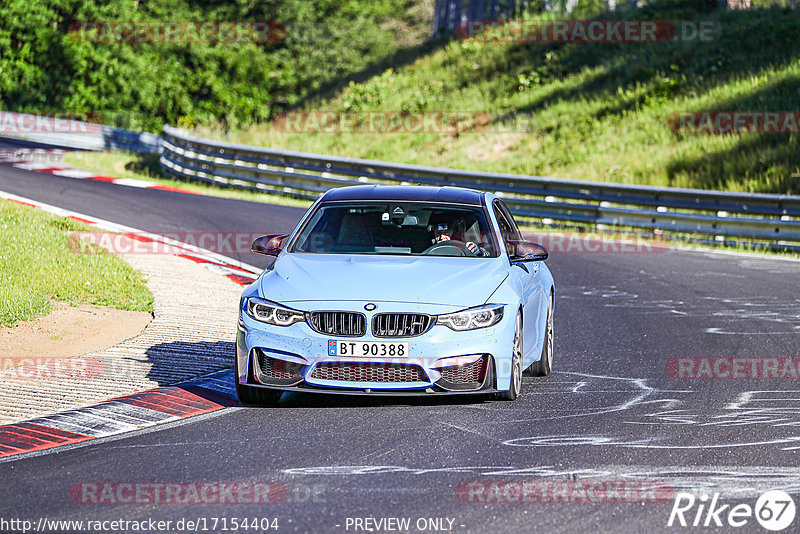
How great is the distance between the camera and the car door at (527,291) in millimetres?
8641

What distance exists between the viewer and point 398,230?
9.09m

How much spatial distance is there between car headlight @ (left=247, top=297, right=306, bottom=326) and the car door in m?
1.72

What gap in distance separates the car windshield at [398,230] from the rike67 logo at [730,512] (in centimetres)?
351

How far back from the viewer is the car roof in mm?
9258

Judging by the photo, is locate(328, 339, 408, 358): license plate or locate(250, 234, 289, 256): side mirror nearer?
locate(328, 339, 408, 358): license plate

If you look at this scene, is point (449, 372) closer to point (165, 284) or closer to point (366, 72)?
point (165, 284)
